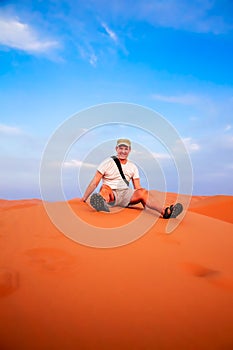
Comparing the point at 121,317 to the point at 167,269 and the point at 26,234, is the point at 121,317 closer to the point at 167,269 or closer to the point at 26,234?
the point at 167,269

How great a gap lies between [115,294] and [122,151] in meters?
3.44

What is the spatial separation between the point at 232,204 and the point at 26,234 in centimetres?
656

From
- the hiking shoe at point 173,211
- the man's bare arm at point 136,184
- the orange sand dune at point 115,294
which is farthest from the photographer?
the man's bare arm at point 136,184

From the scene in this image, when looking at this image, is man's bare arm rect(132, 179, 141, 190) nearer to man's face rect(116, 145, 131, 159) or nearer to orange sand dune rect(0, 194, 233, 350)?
man's face rect(116, 145, 131, 159)

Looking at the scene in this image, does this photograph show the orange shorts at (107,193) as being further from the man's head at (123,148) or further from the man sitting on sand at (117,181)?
the man's head at (123,148)

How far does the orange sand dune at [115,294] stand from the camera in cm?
143

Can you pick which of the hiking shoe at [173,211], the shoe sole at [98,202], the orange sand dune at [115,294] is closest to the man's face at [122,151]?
the shoe sole at [98,202]

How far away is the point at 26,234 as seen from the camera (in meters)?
3.28

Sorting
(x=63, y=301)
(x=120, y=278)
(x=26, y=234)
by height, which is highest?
(x=26, y=234)

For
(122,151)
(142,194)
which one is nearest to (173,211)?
(142,194)

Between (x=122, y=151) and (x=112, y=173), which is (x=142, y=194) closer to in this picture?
(x=112, y=173)

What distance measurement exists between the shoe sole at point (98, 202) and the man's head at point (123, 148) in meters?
1.14

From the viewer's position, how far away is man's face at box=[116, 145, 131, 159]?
4992mm

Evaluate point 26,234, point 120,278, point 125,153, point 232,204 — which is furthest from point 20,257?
point 232,204
